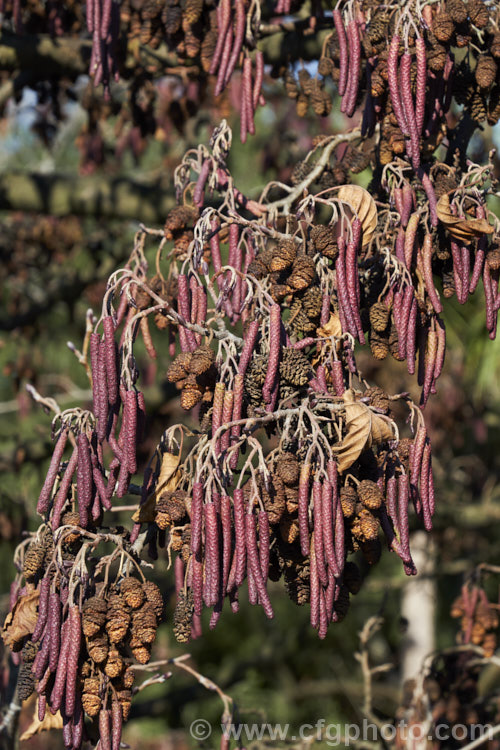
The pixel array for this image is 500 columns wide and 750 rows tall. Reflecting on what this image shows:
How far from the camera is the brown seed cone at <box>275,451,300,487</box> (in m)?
1.77

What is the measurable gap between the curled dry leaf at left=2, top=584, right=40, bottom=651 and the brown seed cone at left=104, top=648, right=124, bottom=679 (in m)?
0.30

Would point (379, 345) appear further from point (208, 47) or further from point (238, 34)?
point (208, 47)

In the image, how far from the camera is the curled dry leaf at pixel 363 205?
6.92ft

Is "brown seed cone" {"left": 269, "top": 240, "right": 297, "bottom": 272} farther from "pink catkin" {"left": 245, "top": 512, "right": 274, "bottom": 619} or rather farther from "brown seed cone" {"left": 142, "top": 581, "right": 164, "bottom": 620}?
"brown seed cone" {"left": 142, "top": 581, "right": 164, "bottom": 620}

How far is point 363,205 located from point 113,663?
127 cm

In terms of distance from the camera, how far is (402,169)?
7.56ft

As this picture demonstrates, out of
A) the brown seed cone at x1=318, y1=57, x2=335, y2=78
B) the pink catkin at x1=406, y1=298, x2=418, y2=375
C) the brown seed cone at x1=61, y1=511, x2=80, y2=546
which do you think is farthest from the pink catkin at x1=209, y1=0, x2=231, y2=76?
the brown seed cone at x1=61, y1=511, x2=80, y2=546

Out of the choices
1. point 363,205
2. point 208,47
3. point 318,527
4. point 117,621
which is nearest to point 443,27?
point 363,205

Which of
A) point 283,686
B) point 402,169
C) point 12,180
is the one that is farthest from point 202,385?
point 283,686

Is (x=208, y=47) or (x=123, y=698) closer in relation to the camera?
(x=123, y=698)

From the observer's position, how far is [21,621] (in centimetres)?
208

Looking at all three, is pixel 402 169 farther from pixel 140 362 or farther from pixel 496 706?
pixel 140 362

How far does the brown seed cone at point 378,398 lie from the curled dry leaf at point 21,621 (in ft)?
3.23

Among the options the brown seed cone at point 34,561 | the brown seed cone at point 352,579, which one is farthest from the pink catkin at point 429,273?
the brown seed cone at point 34,561
